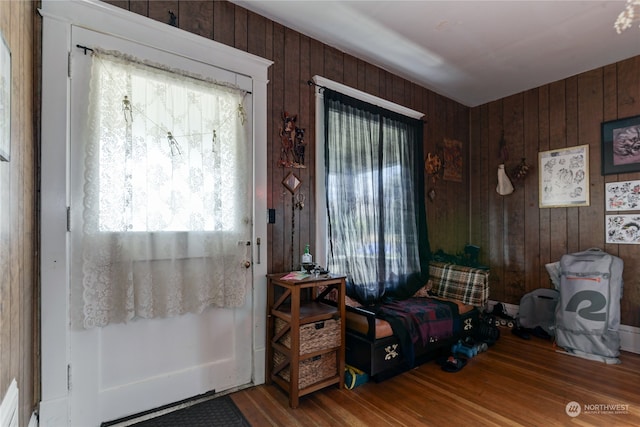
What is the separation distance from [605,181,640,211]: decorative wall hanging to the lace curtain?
134 inches

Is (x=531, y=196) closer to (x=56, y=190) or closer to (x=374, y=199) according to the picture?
(x=374, y=199)

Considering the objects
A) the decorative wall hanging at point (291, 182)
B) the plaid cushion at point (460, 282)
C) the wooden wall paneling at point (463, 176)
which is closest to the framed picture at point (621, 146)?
the wooden wall paneling at point (463, 176)

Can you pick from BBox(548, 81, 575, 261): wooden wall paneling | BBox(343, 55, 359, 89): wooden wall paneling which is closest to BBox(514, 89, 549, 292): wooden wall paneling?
BBox(548, 81, 575, 261): wooden wall paneling

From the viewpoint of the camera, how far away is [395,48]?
282 centimetres

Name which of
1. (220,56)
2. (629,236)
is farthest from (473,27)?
(629,236)

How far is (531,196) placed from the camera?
3.68 meters

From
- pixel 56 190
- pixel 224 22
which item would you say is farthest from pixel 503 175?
pixel 56 190

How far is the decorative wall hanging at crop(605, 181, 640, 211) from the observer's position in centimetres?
294

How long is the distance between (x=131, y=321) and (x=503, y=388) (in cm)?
247

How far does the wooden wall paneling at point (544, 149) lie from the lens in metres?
3.54

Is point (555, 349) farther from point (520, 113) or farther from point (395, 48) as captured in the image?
point (395, 48)

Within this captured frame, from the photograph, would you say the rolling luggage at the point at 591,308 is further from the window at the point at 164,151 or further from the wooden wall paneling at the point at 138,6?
the wooden wall paneling at the point at 138,6

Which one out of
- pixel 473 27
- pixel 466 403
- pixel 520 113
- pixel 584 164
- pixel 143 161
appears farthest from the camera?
pixel 520 113

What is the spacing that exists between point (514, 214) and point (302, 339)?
122 inches
